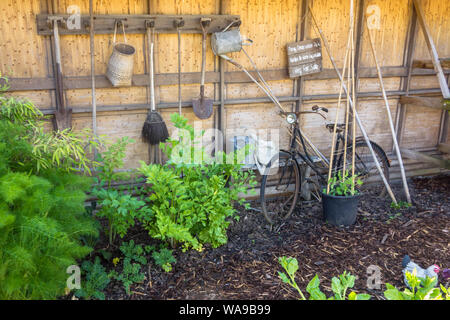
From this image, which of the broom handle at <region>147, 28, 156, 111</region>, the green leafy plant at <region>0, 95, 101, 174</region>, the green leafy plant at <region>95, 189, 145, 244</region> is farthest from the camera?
the broom handle at <region>147, 28, 156, 111</region>

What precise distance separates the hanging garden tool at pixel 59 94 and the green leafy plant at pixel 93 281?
148 cm

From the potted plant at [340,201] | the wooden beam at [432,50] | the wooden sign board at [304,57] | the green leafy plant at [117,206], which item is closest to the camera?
the green leafy plant at [117,206]

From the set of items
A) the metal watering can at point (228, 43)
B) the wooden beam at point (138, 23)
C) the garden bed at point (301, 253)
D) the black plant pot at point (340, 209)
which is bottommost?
the garden bed at point (301, 253)

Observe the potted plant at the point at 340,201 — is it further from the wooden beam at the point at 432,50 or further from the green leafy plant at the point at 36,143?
the green leafy plant at the point at 36,143

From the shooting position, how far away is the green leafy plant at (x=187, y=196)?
3674 millimetres

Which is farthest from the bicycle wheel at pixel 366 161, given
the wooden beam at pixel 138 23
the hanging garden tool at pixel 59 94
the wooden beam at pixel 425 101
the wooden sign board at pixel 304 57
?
the hanging garden tool at pixel 59 94

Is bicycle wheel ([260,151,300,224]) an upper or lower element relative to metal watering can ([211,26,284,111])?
lower

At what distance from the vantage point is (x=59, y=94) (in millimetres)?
4164

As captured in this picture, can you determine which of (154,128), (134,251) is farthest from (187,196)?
(154,128)

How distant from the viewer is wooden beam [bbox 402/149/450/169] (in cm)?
566

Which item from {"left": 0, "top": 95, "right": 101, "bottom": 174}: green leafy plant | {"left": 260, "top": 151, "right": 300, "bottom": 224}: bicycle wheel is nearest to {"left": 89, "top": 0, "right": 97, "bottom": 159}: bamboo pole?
{"left": 0, "top": 95, "right": 101, "bottom": 174}: green leafy plant

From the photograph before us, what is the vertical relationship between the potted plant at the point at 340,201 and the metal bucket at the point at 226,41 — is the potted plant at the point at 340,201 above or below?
below

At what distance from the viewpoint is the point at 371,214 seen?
204 inches

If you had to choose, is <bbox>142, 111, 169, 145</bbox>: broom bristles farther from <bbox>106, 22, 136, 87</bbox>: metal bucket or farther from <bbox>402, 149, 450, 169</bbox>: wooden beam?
<bbox>402, 149, 450, 169</bbox>: wooden beam
